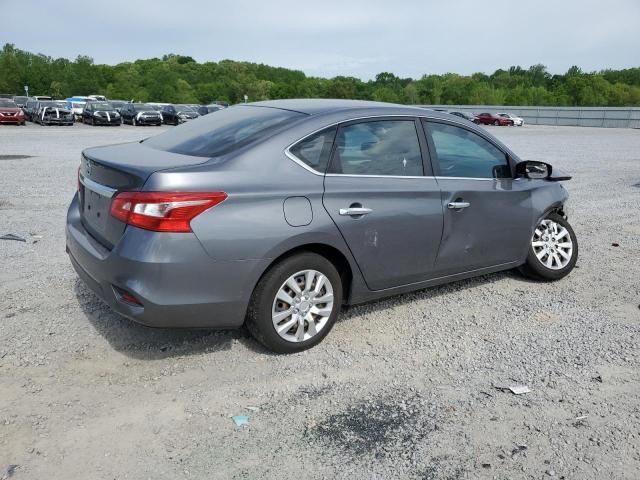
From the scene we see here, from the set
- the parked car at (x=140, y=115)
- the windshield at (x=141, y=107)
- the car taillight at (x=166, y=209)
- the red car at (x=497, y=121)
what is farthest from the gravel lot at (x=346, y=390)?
the red car at (x=497, y=121)

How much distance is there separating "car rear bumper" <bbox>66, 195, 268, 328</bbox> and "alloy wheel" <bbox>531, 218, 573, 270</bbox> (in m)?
3.04

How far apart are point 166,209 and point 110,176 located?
607 mm

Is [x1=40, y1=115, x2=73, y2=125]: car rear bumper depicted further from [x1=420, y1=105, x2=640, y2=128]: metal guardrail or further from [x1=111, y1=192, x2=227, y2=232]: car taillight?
[x1=420, y1=105, x2=640, y2=128]: metal guardrail

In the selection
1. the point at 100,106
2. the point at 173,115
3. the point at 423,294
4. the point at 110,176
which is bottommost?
the point at 423,294

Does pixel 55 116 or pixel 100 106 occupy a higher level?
pixel 100 106

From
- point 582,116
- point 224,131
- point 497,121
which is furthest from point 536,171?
point 582,116

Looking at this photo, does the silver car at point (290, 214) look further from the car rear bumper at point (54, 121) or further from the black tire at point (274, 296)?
the car rear bumper at point (54, 121)

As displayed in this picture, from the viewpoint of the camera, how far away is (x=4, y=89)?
354 feet

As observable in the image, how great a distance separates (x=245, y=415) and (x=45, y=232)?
4.90 m

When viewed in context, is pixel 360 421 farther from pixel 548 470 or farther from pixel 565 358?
pixel 565 358

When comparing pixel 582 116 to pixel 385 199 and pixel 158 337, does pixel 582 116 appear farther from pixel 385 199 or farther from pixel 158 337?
pixel 158 337

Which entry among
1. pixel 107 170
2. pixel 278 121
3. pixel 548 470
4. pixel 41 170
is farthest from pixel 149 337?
pixel 41 170

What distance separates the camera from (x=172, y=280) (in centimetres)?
347

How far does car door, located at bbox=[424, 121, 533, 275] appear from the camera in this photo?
15.3ft
